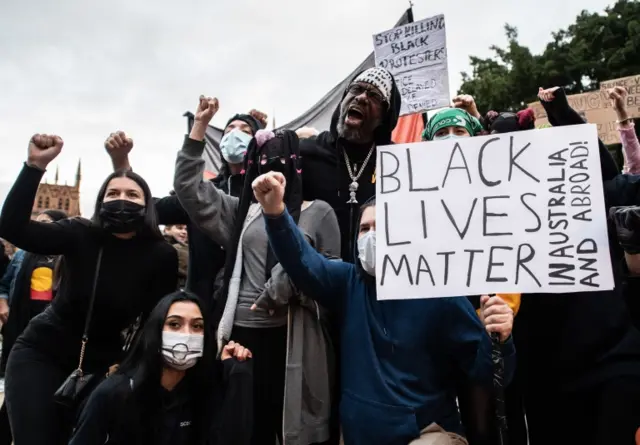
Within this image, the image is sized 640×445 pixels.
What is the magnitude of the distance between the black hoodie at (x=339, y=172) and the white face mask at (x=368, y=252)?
1.65 feet

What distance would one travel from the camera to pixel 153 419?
8.68ft

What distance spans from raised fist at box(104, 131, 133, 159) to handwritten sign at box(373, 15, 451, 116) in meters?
2.39

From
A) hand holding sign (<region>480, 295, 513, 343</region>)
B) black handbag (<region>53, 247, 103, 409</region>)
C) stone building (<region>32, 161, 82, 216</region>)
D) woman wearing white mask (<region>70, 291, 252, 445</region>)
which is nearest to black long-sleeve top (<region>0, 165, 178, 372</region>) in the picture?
black handbag (<region>53, 247, 103, 409</region>)

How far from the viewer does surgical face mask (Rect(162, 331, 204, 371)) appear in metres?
2.68

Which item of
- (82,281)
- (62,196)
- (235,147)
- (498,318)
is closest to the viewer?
(498,318)

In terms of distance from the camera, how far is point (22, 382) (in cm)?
278

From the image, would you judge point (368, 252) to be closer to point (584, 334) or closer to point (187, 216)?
point (584, 334)

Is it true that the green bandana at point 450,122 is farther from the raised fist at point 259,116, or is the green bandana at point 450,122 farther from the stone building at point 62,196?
the stone building at point 62,196

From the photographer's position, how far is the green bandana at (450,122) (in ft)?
10.4

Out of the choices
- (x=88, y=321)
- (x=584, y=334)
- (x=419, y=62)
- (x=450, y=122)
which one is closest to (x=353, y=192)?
(x=450, y=122)

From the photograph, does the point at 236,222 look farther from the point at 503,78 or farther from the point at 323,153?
the point at 503,78

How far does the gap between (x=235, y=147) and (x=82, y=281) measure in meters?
1.23

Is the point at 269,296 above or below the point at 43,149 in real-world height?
below

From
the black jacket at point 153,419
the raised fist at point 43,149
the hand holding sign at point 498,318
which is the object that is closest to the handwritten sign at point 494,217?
the hand holding sign at point 498,318
